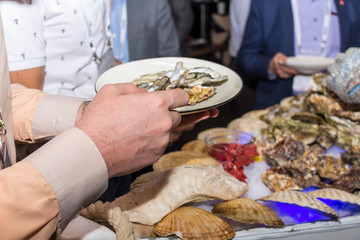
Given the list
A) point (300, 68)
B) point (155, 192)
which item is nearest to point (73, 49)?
point (155, 192)

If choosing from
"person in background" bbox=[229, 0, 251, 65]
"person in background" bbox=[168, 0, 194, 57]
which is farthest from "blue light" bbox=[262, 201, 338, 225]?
"person in background" bbox=[168, 0, 194, 57]

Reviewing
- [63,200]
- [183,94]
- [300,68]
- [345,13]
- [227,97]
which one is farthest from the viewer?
[345,13]

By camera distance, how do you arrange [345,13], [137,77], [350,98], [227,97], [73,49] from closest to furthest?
[227,97], [137,77], [350,98], [73,49], [345,13]

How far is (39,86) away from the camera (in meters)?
1.43

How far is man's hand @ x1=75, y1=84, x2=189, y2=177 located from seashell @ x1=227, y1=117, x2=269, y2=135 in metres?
0.80

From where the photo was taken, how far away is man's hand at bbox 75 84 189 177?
2.60ft

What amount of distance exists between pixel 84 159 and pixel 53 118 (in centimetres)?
48

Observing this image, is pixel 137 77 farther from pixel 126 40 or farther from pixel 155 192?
pixel 126 40

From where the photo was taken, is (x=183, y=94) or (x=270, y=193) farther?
(x=270, y=193)

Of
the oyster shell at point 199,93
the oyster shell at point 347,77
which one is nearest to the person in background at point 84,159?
the oyster shell at point 199,93

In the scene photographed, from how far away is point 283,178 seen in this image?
1.21m

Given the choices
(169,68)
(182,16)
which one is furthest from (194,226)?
(182,16)

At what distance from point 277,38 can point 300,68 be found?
0.81 m

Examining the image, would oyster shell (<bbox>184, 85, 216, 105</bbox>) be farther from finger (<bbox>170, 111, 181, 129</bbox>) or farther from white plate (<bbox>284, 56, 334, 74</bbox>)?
white plate (<bbox>284, 56, 334, 74</bbox>)
